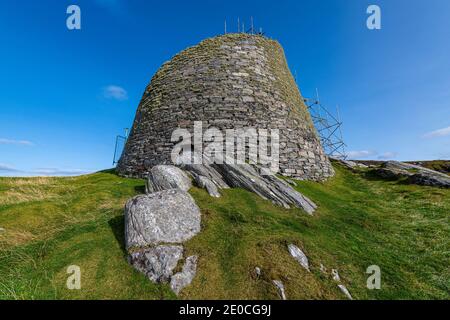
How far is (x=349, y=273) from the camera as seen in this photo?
724 centimetres

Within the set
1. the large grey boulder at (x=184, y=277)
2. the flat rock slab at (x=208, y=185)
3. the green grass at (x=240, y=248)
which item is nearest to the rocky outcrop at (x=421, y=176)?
the green grass at (x=240, y=248)

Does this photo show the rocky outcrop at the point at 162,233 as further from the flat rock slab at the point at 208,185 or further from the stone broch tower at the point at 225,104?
the stone broch tower at the point at 225,104

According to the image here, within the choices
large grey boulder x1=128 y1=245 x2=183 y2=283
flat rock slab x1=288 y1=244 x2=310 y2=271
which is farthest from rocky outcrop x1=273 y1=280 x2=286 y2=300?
large grey boulder x1=128 y1=245 x2=183 y2=283

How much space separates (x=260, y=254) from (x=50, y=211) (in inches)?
383

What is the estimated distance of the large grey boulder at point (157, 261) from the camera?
6.53 m

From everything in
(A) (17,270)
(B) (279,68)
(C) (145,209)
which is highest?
(B) (279,68)

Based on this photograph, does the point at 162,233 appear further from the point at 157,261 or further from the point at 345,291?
the point at 345,291

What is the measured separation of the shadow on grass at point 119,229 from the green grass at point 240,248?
64 millimetres

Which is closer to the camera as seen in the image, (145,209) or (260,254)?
(260,254)

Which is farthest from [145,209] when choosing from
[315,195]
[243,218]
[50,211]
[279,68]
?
[279,68]
